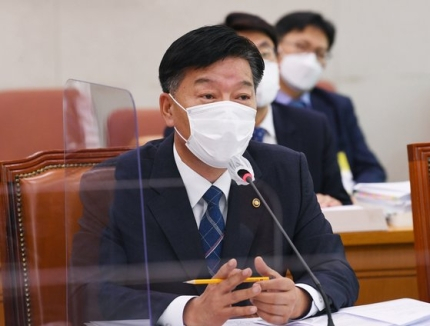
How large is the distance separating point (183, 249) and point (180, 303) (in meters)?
0.18

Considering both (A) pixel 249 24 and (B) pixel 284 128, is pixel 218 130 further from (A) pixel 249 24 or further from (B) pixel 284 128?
(A) pixel 249 24

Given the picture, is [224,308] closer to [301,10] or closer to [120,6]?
[120,6]

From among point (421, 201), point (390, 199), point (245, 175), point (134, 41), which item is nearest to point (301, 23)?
point (134, 41)

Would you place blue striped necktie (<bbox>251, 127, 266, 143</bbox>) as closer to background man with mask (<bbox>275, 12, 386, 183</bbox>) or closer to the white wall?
the white wall

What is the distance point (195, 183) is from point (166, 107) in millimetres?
172

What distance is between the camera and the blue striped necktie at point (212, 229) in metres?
1.78

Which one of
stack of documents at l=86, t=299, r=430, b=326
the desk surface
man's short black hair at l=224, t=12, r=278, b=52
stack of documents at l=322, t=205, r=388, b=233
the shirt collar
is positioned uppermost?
man's short black hair at l=224, t=12, r=278, b=52

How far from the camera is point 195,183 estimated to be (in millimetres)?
1831

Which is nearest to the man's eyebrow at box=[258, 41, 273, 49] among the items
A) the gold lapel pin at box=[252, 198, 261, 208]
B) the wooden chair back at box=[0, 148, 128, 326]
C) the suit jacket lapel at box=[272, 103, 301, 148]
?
the suit jacket lapel at box=[272, 103, 301, 148]

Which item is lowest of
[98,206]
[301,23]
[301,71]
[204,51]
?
[98,206]

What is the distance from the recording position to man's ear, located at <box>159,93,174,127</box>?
1.86 m

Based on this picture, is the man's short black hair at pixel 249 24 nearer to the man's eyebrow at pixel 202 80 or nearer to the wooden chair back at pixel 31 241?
the man's eyebrow at pixel 202 80

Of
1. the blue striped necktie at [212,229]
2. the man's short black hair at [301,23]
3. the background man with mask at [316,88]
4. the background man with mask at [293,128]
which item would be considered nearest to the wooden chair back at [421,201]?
the blue striped necktie at [212,229]

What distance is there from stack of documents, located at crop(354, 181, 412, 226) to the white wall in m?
0.33
